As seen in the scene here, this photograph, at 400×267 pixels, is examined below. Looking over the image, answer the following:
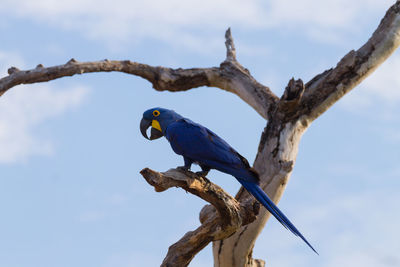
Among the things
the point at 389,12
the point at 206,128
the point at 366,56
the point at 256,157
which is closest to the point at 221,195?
the point at 206,128

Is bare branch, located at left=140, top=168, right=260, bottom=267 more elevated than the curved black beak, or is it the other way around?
the curved black beak

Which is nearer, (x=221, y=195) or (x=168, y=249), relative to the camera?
(x=221, y=195)

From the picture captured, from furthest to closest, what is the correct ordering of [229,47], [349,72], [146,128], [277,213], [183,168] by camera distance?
[229,47], [349,72], [146,128], [183,168], [277,213]

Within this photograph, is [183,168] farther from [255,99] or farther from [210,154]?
[255,99]

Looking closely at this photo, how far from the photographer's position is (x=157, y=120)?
580cm

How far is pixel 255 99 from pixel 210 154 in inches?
107

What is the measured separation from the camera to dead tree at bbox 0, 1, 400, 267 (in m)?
5.46

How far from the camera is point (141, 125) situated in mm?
5957

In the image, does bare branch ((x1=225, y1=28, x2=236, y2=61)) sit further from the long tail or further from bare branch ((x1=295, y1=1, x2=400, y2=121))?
the long tail

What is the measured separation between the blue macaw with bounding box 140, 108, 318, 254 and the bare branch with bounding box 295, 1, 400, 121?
212cm

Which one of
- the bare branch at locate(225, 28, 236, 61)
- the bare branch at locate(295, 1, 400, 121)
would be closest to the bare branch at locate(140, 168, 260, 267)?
the bare branch at locate(295, 1, 400, 121)

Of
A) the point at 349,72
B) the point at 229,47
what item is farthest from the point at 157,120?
the point at 229,47

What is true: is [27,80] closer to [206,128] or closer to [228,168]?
[206,128]

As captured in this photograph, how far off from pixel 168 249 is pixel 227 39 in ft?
12.7
